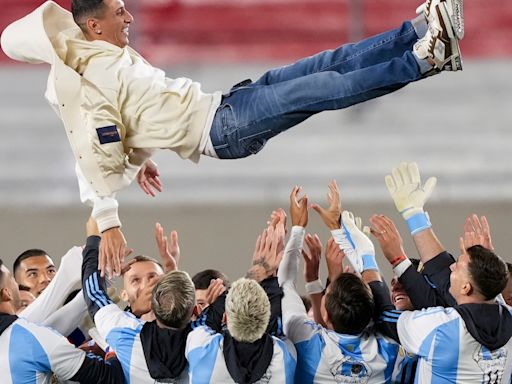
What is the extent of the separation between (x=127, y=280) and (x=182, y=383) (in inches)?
21.9

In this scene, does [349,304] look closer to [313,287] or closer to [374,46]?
[313,287]

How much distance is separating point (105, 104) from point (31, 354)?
0.84m

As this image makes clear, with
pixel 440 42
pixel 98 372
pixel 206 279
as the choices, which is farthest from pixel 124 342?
pixel 440 42

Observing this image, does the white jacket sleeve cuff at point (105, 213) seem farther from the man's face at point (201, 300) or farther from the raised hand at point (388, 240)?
the raised hand at point (388, 240)

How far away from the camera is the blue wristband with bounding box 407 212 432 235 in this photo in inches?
154

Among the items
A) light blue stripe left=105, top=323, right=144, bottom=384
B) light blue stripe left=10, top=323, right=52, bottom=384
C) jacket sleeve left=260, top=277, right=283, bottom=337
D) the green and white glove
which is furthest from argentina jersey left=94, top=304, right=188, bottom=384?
the green and white glove

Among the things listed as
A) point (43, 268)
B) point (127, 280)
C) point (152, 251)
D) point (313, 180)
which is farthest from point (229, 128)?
point (313, 180)

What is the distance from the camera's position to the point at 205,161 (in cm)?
804

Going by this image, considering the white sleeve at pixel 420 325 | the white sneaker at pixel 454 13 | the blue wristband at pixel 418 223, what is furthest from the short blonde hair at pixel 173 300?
the white sneaker at pixel 454 13

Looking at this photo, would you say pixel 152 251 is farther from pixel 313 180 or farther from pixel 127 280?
pixel 127 280

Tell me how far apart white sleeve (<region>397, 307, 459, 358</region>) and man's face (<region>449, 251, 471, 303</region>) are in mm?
61

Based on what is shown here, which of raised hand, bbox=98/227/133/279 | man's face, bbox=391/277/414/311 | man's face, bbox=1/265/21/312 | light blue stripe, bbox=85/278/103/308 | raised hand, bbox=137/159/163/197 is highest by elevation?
raised hand, bbox=137/159/163/197

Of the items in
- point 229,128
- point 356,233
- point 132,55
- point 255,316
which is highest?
point 132,55

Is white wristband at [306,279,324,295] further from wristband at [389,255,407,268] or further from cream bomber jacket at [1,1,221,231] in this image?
cream bomber jacket at [1,1,221,231]
